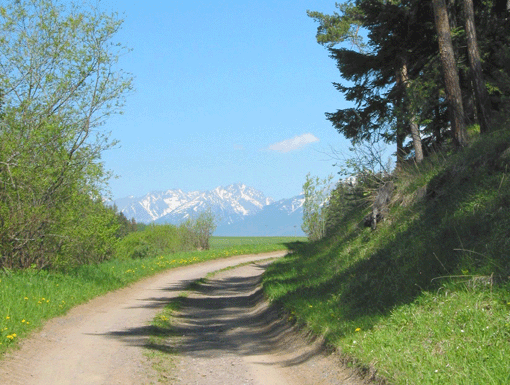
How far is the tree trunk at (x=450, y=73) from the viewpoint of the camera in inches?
598

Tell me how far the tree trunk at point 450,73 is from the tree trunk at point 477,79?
1.99 feet

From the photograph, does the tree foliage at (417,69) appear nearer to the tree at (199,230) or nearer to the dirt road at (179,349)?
the dirt road at (179,349)

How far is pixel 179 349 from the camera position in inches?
378

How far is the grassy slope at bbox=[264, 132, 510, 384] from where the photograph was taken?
19.5ft

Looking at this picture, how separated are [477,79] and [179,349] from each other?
1164cm

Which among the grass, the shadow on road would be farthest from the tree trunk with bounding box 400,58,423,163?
the grass

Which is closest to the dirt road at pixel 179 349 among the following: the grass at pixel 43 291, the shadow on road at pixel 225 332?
the shadow on road at pixel 225 332

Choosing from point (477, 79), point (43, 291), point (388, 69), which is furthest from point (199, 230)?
point (477, 79)

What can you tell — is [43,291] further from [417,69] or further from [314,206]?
[314,206]

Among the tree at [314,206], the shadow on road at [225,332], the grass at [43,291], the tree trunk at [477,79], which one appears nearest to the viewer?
the shadow on road at [225,332]

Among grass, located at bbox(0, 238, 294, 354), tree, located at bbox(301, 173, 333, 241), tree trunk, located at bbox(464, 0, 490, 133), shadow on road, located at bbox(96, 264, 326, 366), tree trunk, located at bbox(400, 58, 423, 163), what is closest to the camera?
shadow on road, located at bbox(96, 264, 326, 366)

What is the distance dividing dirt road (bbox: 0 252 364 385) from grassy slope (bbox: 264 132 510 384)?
622 millimetres

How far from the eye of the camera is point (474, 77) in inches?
619

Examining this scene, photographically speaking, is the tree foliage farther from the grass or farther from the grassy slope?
the grass
